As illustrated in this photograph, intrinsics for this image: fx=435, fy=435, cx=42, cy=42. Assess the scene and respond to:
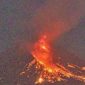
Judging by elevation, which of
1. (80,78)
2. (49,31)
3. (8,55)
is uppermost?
(49,31)

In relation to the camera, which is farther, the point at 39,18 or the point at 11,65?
the point at 39,18

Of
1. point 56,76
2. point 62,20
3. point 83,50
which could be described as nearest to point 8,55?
point 56,76

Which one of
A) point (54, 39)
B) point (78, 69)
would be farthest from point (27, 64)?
point (54, 39)

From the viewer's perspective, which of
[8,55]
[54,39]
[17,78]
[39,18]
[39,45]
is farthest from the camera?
[39,18]

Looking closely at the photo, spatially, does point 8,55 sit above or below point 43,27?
below

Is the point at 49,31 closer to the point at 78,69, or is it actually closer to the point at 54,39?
the point at 54,39

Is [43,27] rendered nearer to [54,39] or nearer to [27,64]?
[54,39]

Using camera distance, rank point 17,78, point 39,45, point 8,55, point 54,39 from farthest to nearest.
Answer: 1. point 54,39
2. point 39,45
3. point 8,55
4. point 17,78
